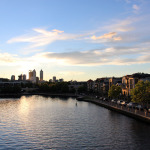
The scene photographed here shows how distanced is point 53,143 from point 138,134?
17368 mm

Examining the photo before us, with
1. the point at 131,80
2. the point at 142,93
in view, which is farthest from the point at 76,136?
the point at 131,80

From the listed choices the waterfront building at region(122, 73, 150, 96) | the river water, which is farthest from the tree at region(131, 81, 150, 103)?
the waterfront building at region(122, 73, 150, 96)

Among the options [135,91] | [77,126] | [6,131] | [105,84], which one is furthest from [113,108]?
[105,84]

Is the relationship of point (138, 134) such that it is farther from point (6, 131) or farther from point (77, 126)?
point (6, 131)

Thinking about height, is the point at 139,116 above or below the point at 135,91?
below

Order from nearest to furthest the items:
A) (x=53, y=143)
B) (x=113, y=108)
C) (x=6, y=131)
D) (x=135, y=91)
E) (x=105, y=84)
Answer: (x=53, y=143)
(x=6, y=131)
(x=135, y=91)
(x=113, y=108)
(x=105, y=84)

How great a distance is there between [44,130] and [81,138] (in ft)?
33.9

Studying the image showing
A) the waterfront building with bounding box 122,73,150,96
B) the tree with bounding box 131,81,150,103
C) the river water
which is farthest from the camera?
the waterfront building with bounding box 122,73,150,96

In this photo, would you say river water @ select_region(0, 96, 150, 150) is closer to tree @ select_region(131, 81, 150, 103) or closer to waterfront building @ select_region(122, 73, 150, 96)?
tree @ select_region(131, 81, 150, 103)

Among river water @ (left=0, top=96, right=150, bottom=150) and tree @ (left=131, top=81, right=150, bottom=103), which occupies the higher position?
tree @ (left=131, top=81, right=150, bottom=103)

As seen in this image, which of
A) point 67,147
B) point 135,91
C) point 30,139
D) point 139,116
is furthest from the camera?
point 135,91

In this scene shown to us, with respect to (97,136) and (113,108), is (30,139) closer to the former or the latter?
(97,136)

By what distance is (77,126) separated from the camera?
5103 centimetres

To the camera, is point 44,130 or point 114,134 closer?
point 114,134
